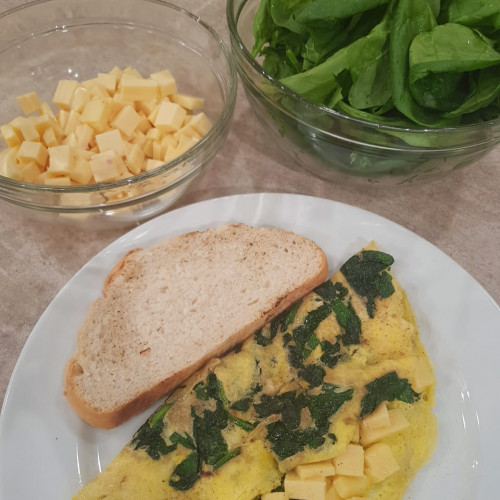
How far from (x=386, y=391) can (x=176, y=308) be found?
679mm

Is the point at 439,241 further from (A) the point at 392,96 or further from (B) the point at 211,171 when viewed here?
(B) the point at 211,171

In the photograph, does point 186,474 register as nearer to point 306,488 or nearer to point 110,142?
point 306,488

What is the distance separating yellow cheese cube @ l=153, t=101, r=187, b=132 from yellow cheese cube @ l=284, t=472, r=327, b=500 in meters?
1.22

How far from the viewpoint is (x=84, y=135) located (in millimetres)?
1771

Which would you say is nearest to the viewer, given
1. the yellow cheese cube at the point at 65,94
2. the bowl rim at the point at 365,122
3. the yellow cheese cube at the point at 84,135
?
the bowl rim at the point at 365,122

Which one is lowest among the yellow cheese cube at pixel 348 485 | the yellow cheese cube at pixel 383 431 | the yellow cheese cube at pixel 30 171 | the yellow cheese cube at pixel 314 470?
the yellow cheese cube at pixel 348 485

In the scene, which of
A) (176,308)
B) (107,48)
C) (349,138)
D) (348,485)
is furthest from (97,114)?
(348,485)

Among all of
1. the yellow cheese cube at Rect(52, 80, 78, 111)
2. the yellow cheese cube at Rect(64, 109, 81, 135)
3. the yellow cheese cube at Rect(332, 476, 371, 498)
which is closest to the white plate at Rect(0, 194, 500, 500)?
the yellow cheese cube at Rect(332, 476, 371, 498)

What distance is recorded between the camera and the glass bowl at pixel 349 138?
1.44 m

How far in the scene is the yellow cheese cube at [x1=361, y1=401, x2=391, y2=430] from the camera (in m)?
1.38

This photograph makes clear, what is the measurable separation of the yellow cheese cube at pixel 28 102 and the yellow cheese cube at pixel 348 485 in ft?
5.50

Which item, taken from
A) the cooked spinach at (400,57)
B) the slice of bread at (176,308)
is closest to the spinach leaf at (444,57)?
the cooked spinach at (400,57)

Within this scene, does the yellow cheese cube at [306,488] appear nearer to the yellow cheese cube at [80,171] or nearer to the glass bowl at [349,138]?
the glass bowl at [349,138]

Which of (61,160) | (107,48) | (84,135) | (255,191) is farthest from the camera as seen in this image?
(107,48)
